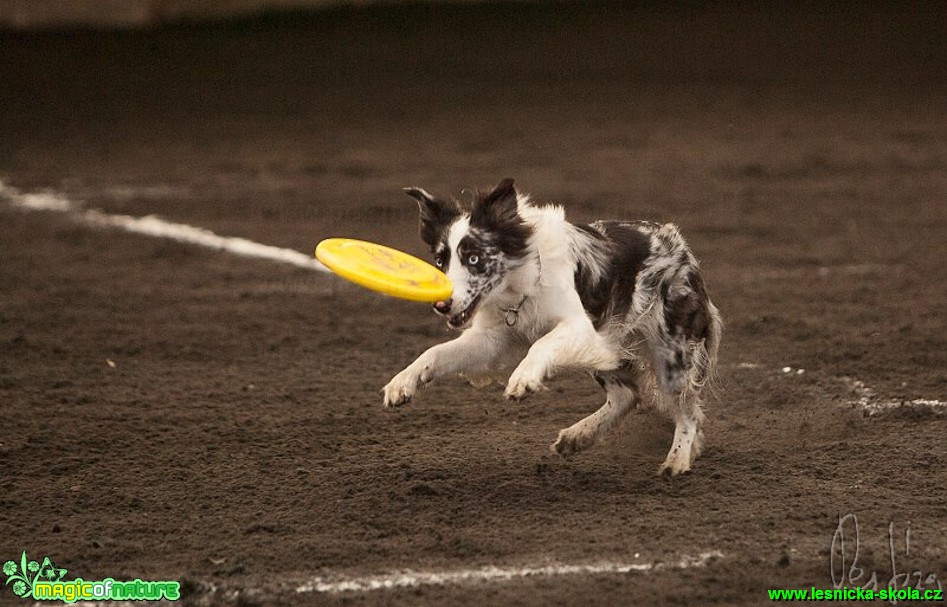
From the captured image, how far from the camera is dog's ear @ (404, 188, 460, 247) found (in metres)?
6.04

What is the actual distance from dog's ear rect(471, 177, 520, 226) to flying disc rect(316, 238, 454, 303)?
0.33 meters

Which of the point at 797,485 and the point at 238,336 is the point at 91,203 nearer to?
the point at 238,336

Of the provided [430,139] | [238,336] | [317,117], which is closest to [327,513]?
[238,336]

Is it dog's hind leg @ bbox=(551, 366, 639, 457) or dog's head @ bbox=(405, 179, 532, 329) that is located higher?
dog's head @ bbox=(405, 179, 532, 329)

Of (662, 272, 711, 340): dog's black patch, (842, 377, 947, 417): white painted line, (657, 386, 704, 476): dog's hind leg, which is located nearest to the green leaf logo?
(657, 386, 704, 476): dog's hind leg

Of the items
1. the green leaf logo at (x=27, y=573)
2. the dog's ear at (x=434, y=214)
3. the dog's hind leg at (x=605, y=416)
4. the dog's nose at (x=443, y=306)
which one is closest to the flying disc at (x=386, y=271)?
the dog's nose at (x=443, y=306)

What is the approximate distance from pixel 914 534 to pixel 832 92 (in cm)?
1147

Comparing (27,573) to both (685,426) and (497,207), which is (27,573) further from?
(685,426)

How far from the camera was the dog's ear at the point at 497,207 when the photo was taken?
5.96 metres

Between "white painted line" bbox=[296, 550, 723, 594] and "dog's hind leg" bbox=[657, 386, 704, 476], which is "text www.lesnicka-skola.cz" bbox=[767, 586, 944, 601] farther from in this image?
"dog's hind leg" bbox=[657, 386, 704, 476]
